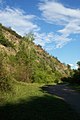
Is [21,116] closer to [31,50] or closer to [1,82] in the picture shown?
[1,82]

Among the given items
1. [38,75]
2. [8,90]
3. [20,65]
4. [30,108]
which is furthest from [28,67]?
[30,108]

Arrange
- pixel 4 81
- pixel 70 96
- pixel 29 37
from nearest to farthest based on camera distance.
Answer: pixel 4 81 → pixel 70 96 → pixel 29 37

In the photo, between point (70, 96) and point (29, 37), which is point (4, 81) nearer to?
point (70, 96)

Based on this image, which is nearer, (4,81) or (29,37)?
(4,81)

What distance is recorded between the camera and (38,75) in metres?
102

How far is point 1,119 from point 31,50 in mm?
74400

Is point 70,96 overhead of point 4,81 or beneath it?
beneath

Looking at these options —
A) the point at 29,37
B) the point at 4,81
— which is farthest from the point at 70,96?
the point at 29,37

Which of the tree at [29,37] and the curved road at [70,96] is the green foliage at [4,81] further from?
the tree at [29,37]

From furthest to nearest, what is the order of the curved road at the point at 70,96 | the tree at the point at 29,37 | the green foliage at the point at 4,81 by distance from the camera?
the tree at the point at 29,37
the green foliage at the point at 4,81
the curved road at the point at 70,96

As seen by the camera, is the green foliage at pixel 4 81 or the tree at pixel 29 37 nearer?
the green foliage at pixel 4 81

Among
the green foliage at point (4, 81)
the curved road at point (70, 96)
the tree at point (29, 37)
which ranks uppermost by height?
the tree at point (29, 37)

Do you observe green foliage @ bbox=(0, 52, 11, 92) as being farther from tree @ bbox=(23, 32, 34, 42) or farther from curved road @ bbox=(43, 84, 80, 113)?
tree @ bbox=(23, 32, 34, 42)

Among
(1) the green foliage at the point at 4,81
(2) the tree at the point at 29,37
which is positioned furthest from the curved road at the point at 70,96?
(2) the tree at the point at 29,37
